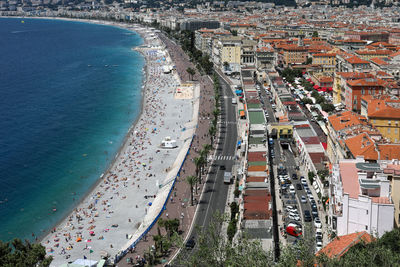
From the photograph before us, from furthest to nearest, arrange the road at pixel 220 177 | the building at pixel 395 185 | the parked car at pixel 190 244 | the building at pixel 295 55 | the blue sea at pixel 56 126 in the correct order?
the building at pixel 295 55 → the blue sea at pixel 56 126 → the road at pixel 220 177 → the parked car at pixel 190 244 → the building at pixel 395 185

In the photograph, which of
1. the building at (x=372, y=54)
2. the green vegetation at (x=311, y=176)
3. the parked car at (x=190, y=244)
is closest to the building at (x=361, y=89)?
the green vegetation at (x=311, y=176)

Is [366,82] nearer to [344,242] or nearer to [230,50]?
[344,242]

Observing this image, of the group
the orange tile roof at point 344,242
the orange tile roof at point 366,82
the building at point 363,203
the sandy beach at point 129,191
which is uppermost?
the orange tile roof at point 366,82

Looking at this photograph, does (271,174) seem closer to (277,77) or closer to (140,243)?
(140,243)

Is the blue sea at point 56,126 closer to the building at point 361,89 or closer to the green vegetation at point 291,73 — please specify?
the green vegetation at point 291,73

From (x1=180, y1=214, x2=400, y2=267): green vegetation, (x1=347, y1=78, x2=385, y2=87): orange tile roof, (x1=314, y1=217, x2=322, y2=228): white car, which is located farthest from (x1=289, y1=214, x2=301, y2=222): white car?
(x1=347, y1=78, x2=385, y2=87): orange tile roof

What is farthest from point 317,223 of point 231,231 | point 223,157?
point 223,157
